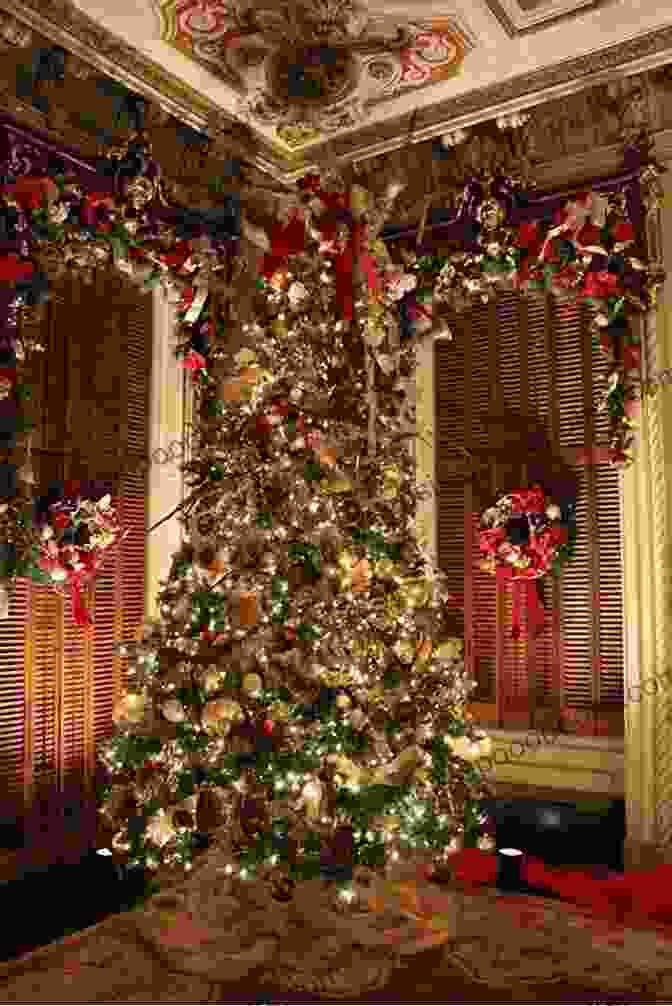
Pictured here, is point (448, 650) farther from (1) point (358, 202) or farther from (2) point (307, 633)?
(1) point (358, 202)

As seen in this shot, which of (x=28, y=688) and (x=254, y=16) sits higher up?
(x=254, y=16)

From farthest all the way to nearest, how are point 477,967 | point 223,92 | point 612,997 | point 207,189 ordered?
point 207,189 < point 223,92 < point 477,967 < point 612,997

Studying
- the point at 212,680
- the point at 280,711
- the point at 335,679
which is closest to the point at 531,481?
the point at 335,679

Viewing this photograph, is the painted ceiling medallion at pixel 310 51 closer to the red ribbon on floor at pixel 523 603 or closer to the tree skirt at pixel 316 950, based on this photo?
the red ribbon on floor at pixel 523 603

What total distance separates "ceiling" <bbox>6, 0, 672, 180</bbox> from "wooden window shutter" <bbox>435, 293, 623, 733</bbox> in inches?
43.1

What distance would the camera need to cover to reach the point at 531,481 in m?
4.60

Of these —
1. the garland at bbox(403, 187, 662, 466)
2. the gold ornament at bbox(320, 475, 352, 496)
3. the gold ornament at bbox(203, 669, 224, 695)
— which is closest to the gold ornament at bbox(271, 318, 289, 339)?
the gold ornament at bbox(320, 475, 352, 496)

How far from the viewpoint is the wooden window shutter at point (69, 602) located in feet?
12.7

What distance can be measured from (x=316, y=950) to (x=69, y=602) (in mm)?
1918

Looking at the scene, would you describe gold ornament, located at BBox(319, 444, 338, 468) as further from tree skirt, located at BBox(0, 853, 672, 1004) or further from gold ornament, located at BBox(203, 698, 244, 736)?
tree skirt, located at BBox(0, 853, 672, 1004)

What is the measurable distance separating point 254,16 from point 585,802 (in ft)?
12.8

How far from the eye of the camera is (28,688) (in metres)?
3.87

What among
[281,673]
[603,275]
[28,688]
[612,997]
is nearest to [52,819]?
[28,688]

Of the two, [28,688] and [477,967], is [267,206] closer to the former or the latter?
[28,688]
